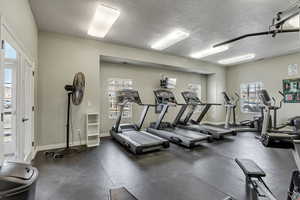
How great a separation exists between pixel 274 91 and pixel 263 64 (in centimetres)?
140

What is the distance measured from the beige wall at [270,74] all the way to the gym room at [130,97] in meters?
0.04

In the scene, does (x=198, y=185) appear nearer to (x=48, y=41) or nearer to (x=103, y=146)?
(x=103, y=146)

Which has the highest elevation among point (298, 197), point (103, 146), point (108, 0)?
point (108, 0)

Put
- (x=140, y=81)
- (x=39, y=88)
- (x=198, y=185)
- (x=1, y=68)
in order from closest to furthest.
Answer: (x=1, y=68), (x=198, y=185), (x=39, y=88), (x=140, y=81)

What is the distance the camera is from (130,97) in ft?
16.2

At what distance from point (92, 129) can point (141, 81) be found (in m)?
3.06

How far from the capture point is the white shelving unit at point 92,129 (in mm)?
4493

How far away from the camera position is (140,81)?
262 inches

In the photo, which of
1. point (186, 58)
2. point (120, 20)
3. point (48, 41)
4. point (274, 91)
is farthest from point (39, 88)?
point (274, 91)

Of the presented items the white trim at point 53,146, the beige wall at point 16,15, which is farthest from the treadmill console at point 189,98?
the beige wall at point 16,15

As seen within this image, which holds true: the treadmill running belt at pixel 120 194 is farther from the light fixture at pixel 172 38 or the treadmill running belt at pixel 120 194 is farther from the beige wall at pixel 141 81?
the light fixture at pixel 172 38

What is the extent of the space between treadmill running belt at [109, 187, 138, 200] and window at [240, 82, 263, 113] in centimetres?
768

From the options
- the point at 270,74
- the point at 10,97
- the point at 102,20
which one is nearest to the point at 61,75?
the point at 10,97

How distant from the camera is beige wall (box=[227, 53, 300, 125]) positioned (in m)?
6.23
